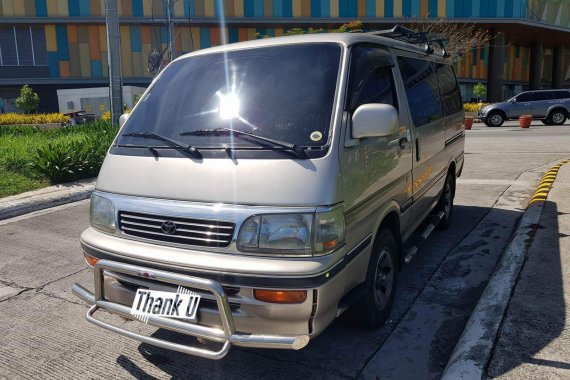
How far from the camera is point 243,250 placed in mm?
2627

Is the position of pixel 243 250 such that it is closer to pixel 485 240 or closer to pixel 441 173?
pixel 441 173

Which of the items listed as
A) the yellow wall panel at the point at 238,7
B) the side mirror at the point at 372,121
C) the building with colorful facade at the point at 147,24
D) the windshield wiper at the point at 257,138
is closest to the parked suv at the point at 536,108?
the building with colorful facade at the point at 147,24

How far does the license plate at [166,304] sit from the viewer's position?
8.69 feet

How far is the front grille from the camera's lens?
8.79 feet

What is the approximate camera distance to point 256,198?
8.77ft

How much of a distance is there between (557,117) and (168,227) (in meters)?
26.4

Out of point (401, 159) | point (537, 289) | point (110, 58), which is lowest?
point (537, 289)

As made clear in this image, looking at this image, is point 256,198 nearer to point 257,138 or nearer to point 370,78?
point 257,138

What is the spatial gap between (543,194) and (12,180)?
30.0 ft

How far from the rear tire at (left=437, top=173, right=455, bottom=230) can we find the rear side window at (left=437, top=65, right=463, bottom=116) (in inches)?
33.5

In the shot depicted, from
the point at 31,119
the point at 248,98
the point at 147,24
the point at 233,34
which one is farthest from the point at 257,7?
the point at 248,98

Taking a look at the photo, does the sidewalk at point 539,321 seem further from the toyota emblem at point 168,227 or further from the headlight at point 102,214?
the headlight at point 102,214

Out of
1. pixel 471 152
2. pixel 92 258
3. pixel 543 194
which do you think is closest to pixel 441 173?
pixel 543 194

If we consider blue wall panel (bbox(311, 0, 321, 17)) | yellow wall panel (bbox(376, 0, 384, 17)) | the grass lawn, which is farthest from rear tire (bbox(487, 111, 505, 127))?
the grass lawn
